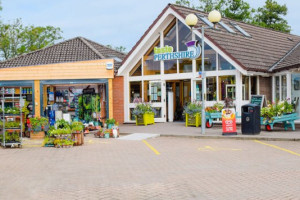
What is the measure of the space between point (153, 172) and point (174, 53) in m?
13.4

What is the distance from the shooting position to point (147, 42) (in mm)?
22766

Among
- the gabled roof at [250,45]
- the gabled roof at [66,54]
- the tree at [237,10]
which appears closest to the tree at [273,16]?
the tree at [237,10]

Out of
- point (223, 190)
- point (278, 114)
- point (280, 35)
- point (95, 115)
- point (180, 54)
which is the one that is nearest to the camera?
point (223, 190)

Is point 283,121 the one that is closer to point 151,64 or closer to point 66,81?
point 151,64

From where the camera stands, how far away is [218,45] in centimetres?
1947

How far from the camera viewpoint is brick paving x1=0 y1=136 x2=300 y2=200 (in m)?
7.13

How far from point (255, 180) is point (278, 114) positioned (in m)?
9.79

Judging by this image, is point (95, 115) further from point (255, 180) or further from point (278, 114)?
point (255, 180)

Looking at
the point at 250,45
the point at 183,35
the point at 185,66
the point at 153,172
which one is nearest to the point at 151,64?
the point at 185,66

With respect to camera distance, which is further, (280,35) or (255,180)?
(280,35)

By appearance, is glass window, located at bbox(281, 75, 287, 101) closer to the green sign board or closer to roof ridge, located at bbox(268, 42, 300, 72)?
roof ridge, located at bbox(268, 42, 300, 72)

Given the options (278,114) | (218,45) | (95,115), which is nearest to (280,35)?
(218,45)

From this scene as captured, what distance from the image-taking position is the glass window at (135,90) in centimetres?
2316

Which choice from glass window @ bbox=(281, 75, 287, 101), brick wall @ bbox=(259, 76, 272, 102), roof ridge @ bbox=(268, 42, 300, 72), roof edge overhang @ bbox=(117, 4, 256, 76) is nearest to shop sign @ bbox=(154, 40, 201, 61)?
roof edge overhang @ bbox=(117, 4, 256, 76)
